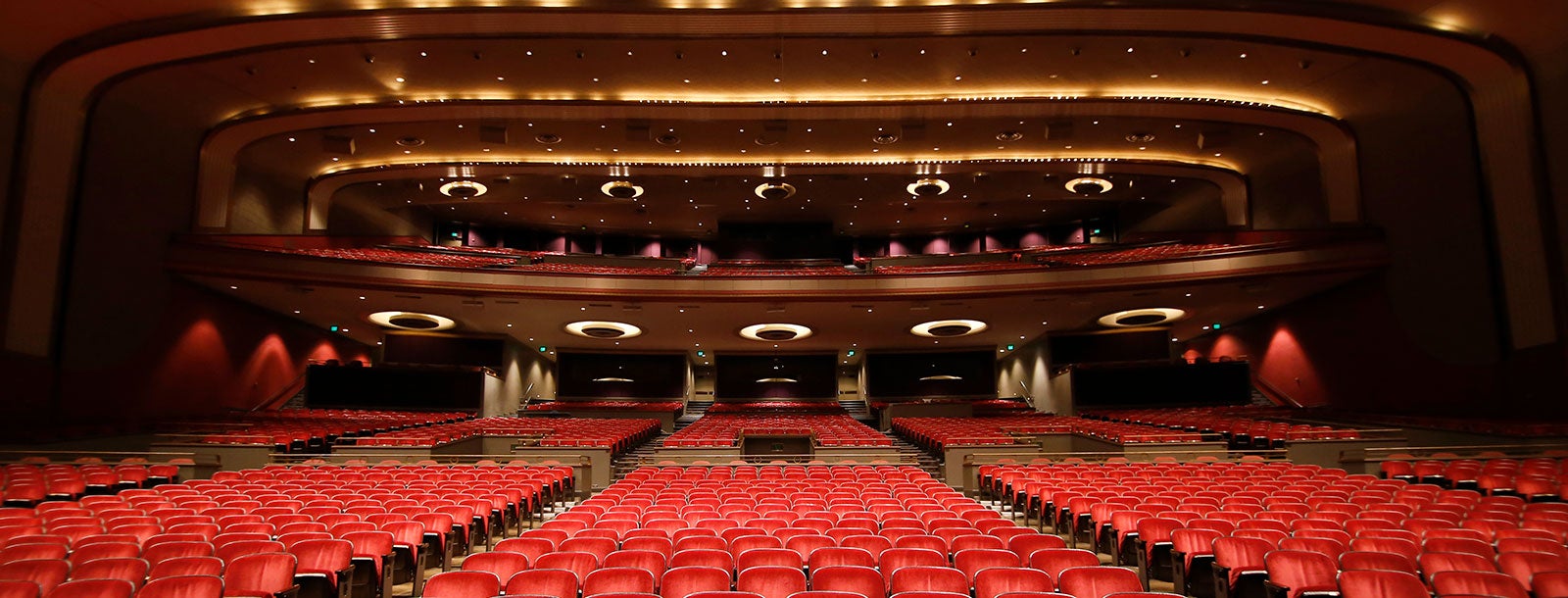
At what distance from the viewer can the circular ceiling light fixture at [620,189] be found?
877 inches

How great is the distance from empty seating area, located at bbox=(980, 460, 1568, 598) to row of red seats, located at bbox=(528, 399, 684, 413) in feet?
55.9

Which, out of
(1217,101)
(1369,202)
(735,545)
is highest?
(1217,101)

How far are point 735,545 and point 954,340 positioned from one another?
799 inches

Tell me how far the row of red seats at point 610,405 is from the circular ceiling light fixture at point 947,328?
793cm

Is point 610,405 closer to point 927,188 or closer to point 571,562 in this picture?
point 927,188

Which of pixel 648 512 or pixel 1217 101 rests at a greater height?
pixel 1217 101

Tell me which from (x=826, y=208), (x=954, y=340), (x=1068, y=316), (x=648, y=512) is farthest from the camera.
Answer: (x=826, y=208)

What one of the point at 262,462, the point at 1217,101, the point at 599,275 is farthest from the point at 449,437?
the point at 1217,101

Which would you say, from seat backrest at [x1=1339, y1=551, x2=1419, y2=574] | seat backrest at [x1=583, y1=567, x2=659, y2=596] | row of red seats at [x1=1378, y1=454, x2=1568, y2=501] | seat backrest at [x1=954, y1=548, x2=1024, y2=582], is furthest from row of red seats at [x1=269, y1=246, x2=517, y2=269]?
row of red seats at [x1=1378, y1=454, x2=1568, y2=501]

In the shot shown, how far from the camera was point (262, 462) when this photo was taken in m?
10.8

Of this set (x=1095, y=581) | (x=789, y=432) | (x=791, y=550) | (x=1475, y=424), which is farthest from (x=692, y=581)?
(x=1475, y=424)

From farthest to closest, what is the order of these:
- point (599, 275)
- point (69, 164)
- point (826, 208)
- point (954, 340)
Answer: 1. point (826, 208)
2. point (954, 340)
3. point (599, 275)
4. point (69, 164)

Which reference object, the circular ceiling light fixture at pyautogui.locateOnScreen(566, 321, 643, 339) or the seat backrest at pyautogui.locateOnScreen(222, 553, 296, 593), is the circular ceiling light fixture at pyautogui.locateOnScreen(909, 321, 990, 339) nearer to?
the circular ceiling light fixture at pyautogui.locateOnScreen(566, 321, 643, 339)

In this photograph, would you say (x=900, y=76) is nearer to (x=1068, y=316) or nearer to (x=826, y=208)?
(x=1068, y=316)
